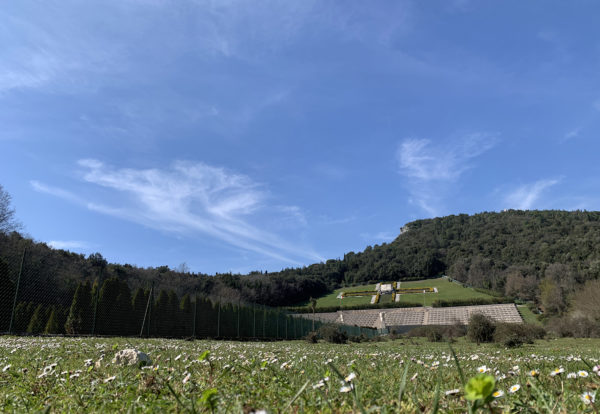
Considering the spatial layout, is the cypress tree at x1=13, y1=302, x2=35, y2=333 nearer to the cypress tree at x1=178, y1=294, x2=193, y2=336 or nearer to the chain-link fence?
the chain-link fence

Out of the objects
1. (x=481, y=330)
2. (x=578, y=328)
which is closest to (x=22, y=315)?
(x=481, y=330)

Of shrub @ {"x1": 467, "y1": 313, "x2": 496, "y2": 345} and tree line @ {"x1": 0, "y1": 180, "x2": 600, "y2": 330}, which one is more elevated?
tree line @ {"x1": 0, "y1": 180, "x2": 600, "y2": 330}

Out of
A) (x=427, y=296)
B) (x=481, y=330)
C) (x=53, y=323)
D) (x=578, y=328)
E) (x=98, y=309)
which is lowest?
(x=578, y=328)

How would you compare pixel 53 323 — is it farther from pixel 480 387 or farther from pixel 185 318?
pixel 480 387

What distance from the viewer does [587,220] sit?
8712 cm

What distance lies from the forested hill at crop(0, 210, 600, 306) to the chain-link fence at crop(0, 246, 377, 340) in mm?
170

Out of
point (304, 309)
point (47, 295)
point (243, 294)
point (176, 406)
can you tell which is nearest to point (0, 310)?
point (47, 295)

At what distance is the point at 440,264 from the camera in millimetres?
103375

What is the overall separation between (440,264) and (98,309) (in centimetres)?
10043

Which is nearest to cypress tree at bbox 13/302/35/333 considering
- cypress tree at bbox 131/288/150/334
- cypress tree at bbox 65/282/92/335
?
cypress tree at bbox 65/282/92/335

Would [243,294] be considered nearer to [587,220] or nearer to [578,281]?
[578,281]

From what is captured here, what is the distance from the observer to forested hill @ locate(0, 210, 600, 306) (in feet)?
108

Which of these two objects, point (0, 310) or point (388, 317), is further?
point (388, 317)

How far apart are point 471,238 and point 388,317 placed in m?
62.5
